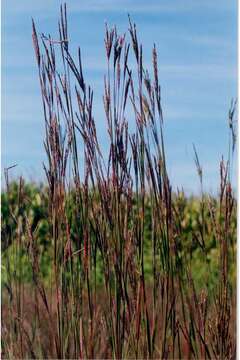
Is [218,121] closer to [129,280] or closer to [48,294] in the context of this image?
[129,280]

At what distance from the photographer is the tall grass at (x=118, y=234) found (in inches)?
78.7

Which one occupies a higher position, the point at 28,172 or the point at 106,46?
the point at 106,46

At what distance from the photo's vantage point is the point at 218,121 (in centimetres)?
213

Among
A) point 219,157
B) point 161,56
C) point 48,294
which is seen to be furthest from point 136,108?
point 48,294

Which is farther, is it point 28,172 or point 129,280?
point 28,172

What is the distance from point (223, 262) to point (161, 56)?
2.73 feet

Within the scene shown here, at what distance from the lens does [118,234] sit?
6.53ft

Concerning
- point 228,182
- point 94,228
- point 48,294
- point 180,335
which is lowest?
point 180,335

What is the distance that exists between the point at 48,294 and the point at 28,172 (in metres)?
0.48

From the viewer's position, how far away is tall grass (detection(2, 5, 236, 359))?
200 cm

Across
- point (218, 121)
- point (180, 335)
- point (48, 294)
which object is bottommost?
point (180, 335)

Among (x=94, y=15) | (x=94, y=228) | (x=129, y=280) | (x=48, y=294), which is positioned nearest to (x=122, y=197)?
(x=94, y=228)

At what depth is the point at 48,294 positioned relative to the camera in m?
2.10

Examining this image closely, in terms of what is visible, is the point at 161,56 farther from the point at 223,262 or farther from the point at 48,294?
the point at 48,294
